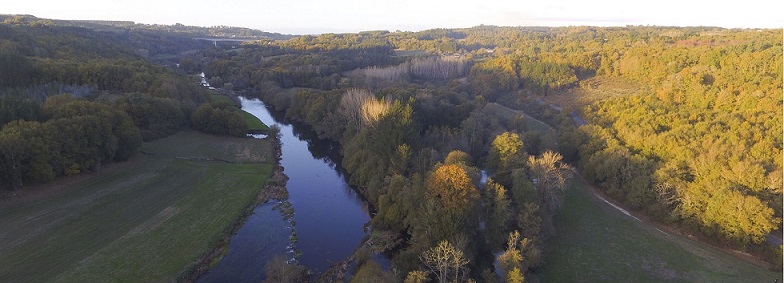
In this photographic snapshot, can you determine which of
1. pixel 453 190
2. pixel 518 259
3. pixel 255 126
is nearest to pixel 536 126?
pixel 453 190

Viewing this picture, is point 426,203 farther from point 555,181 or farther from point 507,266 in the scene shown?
point 555,181

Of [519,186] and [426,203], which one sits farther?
[519,186]

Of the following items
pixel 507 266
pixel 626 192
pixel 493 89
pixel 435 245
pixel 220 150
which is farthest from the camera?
pixel 493 89

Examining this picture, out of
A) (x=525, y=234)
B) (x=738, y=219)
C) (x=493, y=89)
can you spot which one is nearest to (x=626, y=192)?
(x=738, y=219)

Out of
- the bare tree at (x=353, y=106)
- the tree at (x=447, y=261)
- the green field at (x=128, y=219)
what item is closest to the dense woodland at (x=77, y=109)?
the green field at (x=128, y=219)

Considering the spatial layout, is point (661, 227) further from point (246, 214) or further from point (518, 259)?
point (246, 214)

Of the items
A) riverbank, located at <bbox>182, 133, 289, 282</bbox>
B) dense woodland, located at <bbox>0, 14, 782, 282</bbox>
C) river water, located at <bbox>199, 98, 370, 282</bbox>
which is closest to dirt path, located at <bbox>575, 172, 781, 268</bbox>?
dense woodland, located at <bbox>0, 14, 782, 282</bbox>

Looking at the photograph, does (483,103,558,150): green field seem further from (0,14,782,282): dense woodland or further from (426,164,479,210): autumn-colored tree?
(426,164,479,210): autumn-colored tree
